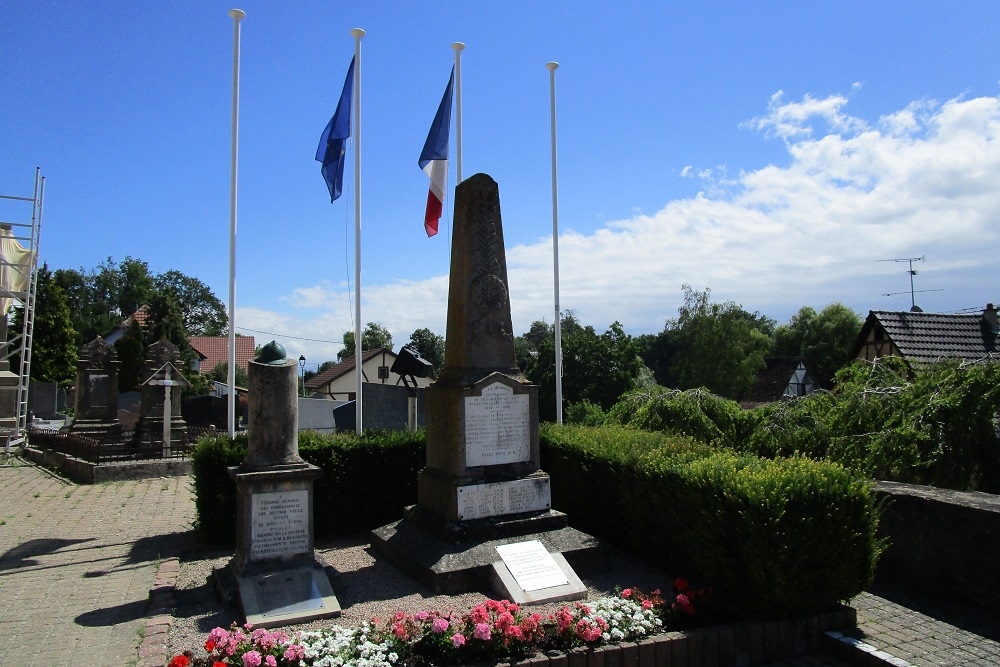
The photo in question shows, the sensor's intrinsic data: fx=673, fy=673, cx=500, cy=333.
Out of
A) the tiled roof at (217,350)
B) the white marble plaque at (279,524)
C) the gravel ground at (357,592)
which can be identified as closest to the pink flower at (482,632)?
the gravel ground at (357,592)

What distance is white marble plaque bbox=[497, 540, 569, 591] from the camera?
6.36 metres

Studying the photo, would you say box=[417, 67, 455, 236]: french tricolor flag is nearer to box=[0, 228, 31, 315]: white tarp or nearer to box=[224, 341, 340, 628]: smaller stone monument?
box=[224, 341, 340, 628]: smaller stone monument

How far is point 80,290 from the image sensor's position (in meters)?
70.2

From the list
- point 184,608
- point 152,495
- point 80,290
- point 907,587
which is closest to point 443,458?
point 184,608

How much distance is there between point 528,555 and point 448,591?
2.88ft

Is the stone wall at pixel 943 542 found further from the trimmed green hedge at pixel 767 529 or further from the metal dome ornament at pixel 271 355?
the metal dome ornament at pixel 271 355

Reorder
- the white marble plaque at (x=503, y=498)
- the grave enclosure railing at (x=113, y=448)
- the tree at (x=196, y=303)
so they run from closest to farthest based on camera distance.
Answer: the white marble plaque at (x=503, y=498) < the grave enclosure railing at (x=113, y=448) < the tree at (x=196, y=303)

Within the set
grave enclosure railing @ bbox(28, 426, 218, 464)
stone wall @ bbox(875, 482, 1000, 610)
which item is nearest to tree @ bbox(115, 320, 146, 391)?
grave enclosure railing @ bbox(28, 426, 218, 464)

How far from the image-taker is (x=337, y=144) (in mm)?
11438

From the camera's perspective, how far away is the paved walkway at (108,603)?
509 centimetres

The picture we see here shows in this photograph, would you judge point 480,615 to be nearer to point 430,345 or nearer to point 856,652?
point 856,652

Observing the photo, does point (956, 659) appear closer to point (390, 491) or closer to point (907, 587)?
point (907, 587)

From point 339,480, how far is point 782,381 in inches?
1404

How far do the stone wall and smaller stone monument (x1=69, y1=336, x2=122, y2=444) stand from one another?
19214mm
